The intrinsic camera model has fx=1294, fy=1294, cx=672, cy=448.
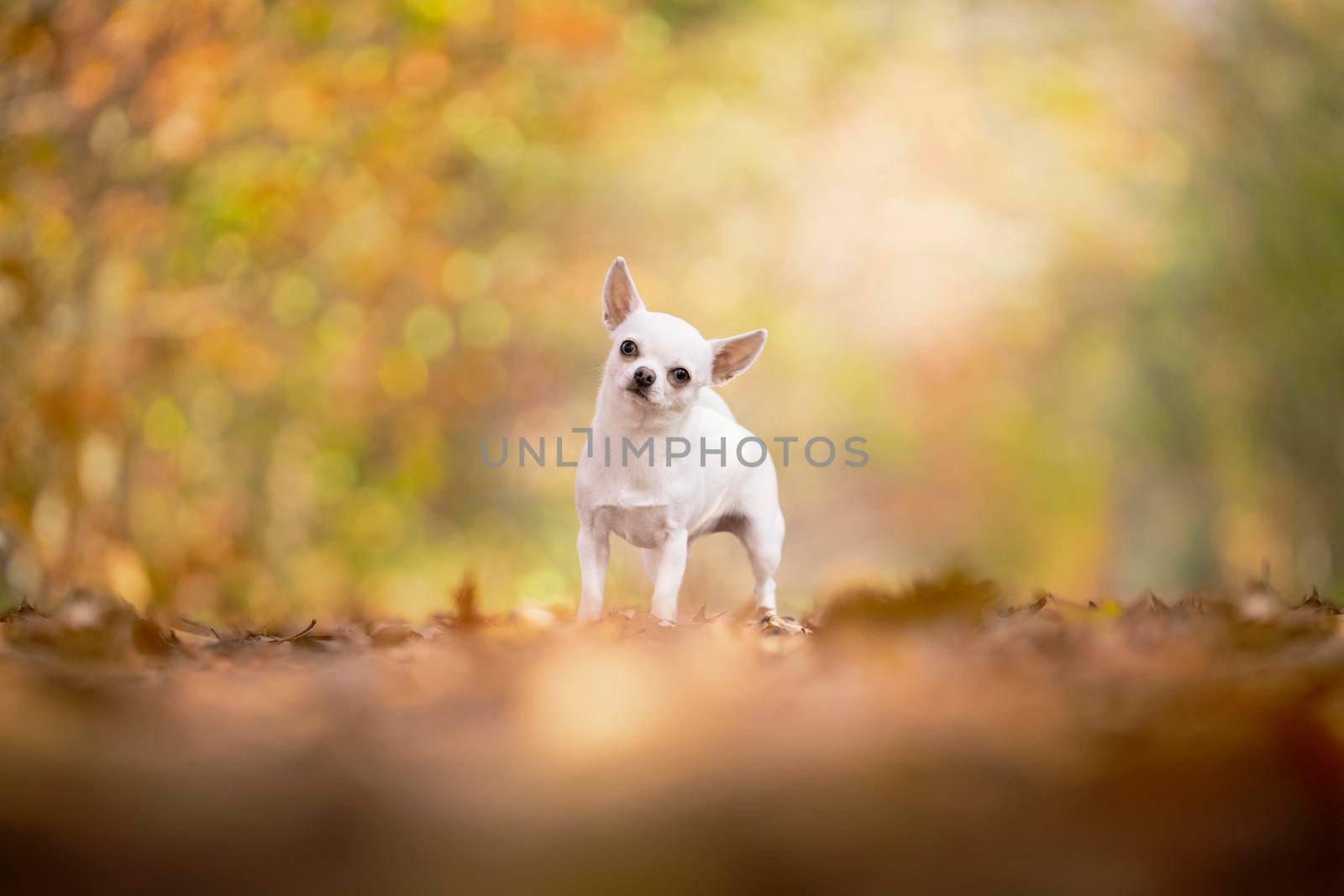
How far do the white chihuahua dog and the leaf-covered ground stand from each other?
5.53ft

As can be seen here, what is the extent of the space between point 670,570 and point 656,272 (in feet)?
33.8

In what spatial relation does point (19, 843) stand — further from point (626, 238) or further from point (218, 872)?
point (626, 238)

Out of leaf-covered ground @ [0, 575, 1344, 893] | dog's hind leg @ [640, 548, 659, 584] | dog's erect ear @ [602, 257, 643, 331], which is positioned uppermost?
dog's erect ear @ [602, 257, 643, 331]

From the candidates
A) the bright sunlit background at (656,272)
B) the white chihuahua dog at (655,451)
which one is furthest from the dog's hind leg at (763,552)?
the bright sunlit background at (656,272)

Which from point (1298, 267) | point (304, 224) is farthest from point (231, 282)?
point (1298, 267)

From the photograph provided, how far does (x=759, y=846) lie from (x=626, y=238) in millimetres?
13012

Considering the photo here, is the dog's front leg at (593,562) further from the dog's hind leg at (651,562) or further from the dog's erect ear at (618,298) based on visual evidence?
the dog's erect ear at (618,298)

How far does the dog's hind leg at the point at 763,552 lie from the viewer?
2760 mm

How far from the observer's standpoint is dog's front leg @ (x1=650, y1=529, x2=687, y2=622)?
247 cm

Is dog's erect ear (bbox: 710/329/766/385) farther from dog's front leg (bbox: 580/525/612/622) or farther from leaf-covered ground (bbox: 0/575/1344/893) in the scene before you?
leaf-covered ground (bbox: 0/575/1344/893)

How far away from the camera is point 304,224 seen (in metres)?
11.0

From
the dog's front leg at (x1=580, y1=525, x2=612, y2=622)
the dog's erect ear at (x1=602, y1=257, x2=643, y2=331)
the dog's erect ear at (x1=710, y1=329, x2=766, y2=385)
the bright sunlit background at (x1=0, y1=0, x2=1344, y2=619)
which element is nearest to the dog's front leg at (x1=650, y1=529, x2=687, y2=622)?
the dog's front leg at (x1=580, y1=525, x2=612, y2=622)

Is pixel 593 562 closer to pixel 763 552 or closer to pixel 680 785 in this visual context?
pixel 763 552

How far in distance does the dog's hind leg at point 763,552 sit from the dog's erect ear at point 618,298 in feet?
1.68
